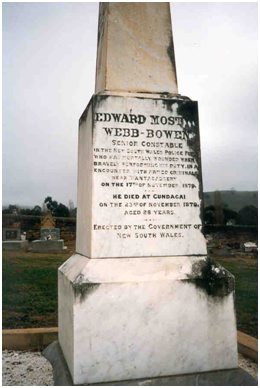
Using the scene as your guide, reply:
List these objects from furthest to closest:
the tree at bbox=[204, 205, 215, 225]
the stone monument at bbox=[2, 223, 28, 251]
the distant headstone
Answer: the tree at bbox=[204, 205, 215, 225] < the distant headstone < the stone monument at bbox=[2, 223, 28, 251]

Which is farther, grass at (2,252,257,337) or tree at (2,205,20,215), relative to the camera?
tree at (2,205,20,215)

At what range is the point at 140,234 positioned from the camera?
11.0 feet

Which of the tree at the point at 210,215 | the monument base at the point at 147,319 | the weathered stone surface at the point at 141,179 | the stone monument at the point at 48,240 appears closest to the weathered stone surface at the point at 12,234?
the stone monument at the point at 48,240

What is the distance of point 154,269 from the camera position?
3.22m

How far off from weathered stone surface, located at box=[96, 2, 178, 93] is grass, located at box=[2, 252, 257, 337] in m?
3.88

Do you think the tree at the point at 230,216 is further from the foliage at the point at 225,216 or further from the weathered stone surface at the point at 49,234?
the weathered stone surface at the point at 49,234

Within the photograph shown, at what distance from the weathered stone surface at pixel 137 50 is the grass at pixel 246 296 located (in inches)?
153

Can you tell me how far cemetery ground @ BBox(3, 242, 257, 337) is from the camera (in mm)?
6219

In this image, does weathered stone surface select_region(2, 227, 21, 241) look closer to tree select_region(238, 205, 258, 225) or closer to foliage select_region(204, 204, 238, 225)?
foliage select_region(204, 204, 238, 225)

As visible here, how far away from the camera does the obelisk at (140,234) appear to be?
301cm

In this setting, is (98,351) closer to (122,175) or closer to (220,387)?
(220,387)

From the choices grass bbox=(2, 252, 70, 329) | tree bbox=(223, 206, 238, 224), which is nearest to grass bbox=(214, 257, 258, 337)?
grass bbox=(2, 252, 70, 329)

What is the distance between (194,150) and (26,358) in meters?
3.03

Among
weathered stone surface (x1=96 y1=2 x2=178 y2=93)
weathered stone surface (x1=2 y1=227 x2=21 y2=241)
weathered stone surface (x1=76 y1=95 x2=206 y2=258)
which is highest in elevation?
weathered stone surface (x1=96 y1=2 x2=178 y2=93)
